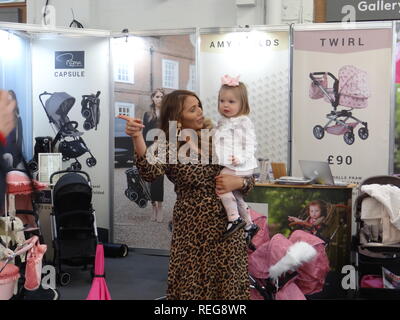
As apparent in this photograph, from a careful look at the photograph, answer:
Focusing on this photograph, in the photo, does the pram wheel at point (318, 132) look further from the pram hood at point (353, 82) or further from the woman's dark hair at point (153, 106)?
the woman's dark hair at point (153, 106)

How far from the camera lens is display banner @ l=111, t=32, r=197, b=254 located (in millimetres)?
5875

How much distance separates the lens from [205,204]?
2506 mm

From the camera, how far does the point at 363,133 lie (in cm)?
547

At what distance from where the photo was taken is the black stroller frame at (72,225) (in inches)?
194

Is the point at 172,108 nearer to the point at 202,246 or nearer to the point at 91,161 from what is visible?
the point at 202,246

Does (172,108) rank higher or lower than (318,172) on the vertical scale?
higher

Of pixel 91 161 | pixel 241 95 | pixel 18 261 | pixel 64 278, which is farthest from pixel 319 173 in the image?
pixel 91 161

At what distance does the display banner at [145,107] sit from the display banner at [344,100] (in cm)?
124

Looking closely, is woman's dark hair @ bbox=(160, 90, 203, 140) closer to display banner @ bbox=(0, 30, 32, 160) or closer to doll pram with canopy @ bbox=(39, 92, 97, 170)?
display banner @ bbox=(0, 30, 32, 160)

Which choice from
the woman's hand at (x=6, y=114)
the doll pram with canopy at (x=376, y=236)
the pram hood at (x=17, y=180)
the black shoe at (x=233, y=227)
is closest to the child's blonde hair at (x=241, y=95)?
the black shoe at (x=233, y=227)

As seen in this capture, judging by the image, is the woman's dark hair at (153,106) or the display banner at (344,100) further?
the woman's dark hair at (153,106)

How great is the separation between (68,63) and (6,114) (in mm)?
4913

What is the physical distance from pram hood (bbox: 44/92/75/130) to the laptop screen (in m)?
2.95
